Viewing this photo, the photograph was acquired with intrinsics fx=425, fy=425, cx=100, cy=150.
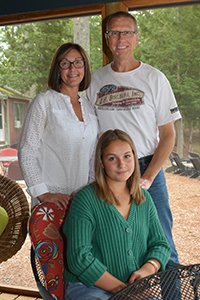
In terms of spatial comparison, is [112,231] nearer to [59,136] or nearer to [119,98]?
[59,136]

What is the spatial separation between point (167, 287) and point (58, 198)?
0.85 meters

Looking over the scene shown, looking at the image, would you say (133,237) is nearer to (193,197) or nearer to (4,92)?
(193,197)

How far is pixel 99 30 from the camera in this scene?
297cm

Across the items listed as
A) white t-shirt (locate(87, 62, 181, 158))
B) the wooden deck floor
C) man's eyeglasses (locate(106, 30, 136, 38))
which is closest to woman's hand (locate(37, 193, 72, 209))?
white t-shirt (locate(87, 62, 181, 158))

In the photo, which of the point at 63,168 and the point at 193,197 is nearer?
the point at 63,168

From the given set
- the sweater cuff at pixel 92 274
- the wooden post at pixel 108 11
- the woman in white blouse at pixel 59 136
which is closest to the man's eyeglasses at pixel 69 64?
the woman in white blouse at pixel 59 136

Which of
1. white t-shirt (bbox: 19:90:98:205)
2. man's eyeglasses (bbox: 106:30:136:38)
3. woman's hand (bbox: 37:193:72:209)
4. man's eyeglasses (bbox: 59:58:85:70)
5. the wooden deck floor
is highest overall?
man's eyeglasses (bbox: 106:30:136:38)

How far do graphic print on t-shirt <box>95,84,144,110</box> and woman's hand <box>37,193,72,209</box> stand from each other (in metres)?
0.59

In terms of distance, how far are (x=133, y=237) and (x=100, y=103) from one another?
853 mm

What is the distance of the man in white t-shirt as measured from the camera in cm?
231

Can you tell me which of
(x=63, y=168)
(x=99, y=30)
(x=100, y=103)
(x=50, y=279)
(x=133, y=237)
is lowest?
(x=50, y=279)

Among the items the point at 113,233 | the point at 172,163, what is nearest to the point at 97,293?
the point at 113,233

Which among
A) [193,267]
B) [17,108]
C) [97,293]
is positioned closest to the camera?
[193,267]

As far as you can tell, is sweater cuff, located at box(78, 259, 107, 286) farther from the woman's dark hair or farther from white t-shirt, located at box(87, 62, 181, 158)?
the woman's dark hair
